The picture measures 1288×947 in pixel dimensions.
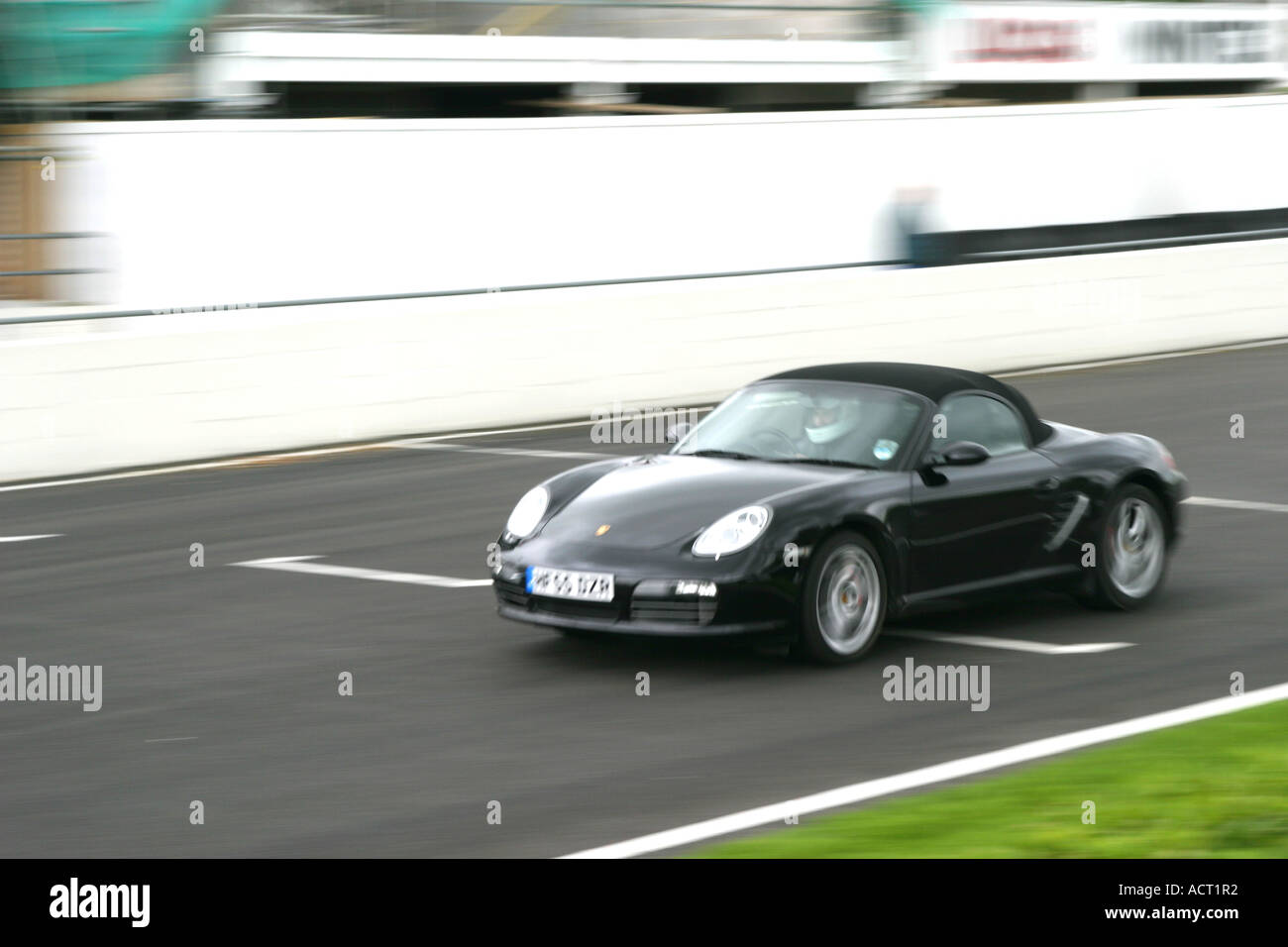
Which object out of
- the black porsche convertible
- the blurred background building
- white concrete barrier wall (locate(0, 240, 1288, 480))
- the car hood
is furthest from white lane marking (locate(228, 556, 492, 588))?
the blurred background building

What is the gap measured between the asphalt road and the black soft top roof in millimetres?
1083

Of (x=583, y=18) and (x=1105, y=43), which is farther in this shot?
(x=1105, y=43)

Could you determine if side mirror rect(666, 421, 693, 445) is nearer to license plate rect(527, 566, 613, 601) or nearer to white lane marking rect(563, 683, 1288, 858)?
license plate rect(527, 566, 613, 601)

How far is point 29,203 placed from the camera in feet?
75.6

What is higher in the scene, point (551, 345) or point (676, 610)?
point (551, 345)

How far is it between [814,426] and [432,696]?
2.44 m

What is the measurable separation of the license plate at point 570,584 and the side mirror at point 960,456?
1.82 m

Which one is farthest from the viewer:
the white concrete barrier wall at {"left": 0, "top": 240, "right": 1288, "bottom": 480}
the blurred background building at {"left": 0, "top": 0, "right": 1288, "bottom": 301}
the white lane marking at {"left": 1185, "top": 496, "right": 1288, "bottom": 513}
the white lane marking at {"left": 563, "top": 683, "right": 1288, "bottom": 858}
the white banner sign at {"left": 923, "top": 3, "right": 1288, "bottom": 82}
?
the white banner sign at {"left": 923, "top": 3, "right": 1288, "bottom": 82}

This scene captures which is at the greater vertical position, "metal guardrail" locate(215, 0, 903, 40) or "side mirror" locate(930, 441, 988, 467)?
"metal guardrail" locate(215, 0, 903, 40)

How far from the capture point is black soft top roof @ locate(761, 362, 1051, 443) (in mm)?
10383

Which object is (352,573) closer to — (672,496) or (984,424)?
(672,496)

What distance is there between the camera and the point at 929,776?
7.62 m

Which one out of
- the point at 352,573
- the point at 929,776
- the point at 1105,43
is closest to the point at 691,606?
the point at 929,776

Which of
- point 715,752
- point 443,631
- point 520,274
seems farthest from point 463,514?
point 520,274
